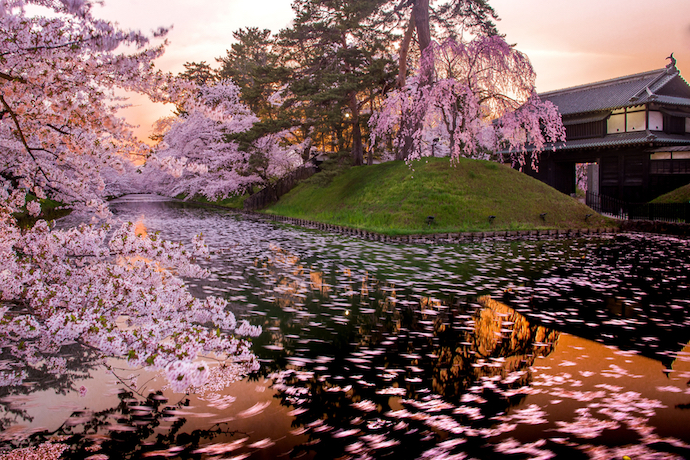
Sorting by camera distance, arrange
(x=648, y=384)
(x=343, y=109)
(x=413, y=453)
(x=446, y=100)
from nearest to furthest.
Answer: (x=413, y=453) → (x=648, y=384) → (x=446, y=100) → (x=343, y=109)

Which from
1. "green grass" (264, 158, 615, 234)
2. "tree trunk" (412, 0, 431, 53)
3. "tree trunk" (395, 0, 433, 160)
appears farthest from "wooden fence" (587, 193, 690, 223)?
"tree trunk" (412, 0, 431, 53)

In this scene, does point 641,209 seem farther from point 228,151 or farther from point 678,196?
point 228,151

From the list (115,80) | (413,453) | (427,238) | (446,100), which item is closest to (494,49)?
(446,100)

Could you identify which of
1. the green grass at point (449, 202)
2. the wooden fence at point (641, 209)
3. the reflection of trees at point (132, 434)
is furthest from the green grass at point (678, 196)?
the reflection of trees at point (132, 434)

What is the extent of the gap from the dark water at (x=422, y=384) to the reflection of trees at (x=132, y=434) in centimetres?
2

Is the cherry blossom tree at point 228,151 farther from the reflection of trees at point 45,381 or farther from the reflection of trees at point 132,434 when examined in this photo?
the reflection of trees at point 132,434

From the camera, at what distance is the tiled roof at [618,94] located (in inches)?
1358

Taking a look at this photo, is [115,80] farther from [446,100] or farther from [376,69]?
[376,69]

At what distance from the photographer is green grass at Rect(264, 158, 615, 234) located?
982 inches

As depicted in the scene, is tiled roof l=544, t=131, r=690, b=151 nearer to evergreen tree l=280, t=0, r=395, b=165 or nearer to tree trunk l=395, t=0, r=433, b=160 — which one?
tree trunk l=395, t=0, r=433, b=160

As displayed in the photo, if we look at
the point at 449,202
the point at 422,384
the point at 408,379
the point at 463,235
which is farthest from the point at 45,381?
the point at 449,202

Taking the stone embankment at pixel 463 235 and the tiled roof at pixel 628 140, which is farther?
the tiled roof at pixel 628 140

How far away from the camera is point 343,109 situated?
38719 mm

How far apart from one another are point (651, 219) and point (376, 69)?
63.8 ft
